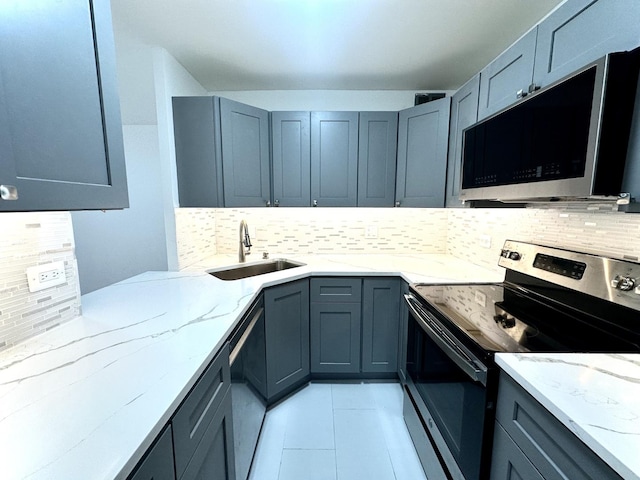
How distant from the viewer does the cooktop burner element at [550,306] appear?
94cm

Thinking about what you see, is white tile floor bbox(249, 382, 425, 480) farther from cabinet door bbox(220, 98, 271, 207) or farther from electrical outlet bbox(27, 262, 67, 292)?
cabinet door bbox(220, 98, 271, 207)

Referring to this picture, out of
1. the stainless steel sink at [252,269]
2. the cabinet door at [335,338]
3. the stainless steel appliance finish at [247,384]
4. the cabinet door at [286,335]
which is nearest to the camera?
the stainless steel appliance finish at [247,384]

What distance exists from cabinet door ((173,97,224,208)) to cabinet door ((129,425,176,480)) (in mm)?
1568

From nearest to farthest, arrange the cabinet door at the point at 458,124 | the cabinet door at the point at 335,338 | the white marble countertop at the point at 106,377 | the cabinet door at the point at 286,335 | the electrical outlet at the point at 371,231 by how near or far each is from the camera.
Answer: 1. the white marble countertop at the point at 106,377
2. the cabinet door at the point at 458,124
3. the cabinet door at the point at 286,335
4. the cabinet door at the point at 335,338
5. the electrical outlet at the point at 371,231

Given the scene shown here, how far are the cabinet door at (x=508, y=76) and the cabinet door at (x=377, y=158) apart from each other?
2.41 ft

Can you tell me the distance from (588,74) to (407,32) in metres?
1.07

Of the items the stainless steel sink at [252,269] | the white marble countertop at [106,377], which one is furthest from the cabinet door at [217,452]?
the stainless steel sink at [252,269]

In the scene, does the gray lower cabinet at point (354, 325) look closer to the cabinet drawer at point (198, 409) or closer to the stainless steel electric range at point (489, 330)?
the stainless steel electric range at point (489, 330)

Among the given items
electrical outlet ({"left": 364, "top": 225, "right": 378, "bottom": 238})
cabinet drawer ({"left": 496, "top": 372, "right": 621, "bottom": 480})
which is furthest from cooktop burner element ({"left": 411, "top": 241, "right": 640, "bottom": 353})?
electrical outlet ({"left": 364, "top": 225, "right": 378, "bottom": 238})

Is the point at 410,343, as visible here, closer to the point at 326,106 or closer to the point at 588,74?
the point at 588,74

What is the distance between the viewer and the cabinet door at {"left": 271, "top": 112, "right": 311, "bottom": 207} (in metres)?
2.17

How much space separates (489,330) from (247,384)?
1102 millimetres

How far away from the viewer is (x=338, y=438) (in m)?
1.62

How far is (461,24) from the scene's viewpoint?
1496 millimetres
